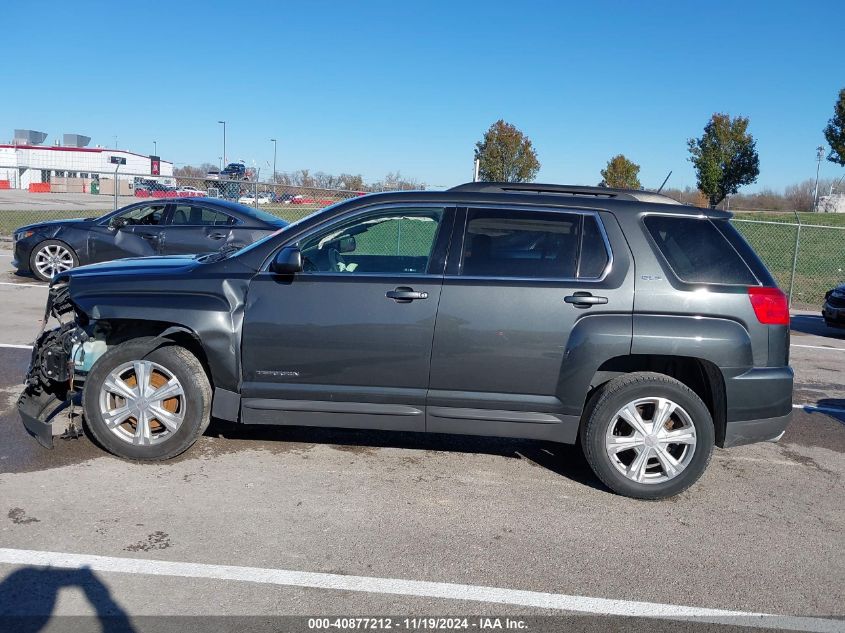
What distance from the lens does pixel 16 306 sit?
431 inches

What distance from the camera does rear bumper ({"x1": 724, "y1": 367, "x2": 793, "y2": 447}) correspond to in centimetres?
476

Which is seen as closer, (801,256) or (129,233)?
(129,233)

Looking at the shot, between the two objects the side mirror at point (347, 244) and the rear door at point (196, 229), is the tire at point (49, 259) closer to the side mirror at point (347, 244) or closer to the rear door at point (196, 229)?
the rear door at point (196, 229)

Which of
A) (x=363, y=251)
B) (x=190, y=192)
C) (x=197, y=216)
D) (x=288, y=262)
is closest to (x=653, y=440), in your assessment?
(x=363, y=251)

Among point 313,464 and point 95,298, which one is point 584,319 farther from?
point 95,298

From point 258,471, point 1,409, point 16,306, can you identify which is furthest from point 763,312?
point 16,306

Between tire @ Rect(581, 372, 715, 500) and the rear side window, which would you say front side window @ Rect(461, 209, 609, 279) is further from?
tire @ Rect(581, 372, 715, 500)

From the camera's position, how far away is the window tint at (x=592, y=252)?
4.86 meters

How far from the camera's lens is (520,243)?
4996 millimetres

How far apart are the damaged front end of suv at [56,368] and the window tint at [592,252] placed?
330 cm

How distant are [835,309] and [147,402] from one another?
398 inches

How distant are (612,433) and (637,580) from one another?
118 cm

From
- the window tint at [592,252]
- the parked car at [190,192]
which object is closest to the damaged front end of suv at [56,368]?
the window tint at [592,252]

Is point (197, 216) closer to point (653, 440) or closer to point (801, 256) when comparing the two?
point (653, 440)
